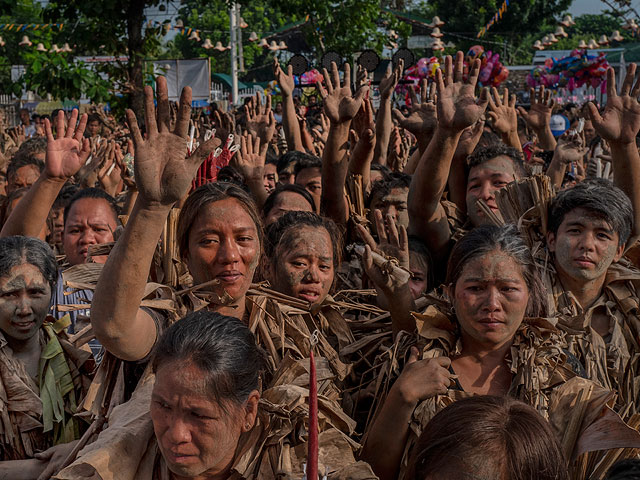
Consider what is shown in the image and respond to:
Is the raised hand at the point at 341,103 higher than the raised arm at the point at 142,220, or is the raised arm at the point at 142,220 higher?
the raised hand at the point at 341,103

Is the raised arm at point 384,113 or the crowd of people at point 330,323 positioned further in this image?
the raised arm at point 384,113

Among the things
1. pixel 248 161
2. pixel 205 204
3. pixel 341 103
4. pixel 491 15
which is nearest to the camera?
pixel 205 204

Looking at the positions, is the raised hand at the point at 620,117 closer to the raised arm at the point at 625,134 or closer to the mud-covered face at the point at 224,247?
the raised arm at the point at 625,134

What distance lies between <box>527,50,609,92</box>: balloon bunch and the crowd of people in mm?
13081

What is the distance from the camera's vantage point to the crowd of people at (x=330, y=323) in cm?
247

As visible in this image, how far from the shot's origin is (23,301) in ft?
11.3

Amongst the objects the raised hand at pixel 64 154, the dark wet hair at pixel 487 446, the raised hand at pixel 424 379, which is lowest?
the raised hand at pixel 424 379

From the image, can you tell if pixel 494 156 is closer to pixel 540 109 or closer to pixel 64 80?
pixel 540 109

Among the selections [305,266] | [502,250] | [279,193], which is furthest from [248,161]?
[502,250]

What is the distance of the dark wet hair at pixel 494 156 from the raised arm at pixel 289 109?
239cm

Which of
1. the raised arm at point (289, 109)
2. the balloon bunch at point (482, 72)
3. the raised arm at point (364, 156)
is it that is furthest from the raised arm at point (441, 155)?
the balloon bunch at point (482, 72)

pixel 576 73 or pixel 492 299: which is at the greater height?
pixel 576 73

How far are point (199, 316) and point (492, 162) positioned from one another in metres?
2.72

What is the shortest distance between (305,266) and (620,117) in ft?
6.59
